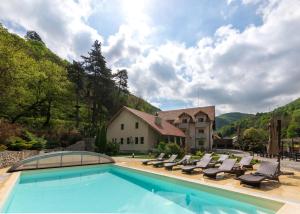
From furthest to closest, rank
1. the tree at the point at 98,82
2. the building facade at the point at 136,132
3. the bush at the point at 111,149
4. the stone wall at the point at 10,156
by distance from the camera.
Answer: the tree at the point at 98,82, the building facade at the point at 136,132, the bush at the point at 111,149, the stone wall at the point at 10,156

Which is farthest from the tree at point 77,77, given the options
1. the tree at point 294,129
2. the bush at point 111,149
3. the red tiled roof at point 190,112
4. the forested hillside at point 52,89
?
the tree at point 294,129

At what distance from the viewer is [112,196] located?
428 inches

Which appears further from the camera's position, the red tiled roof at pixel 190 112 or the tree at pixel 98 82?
the red tiled roof at pixel 190 112

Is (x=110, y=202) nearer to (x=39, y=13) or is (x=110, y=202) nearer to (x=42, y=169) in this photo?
(x=42, y=169)

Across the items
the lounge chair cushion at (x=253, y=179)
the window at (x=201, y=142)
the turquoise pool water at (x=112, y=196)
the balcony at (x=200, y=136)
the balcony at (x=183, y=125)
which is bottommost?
the turquoise pool water at (x=112, y=196)

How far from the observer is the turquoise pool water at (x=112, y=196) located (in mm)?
8688

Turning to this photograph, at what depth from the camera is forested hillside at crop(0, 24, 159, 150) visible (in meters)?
25.6

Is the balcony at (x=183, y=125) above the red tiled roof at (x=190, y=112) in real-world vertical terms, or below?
below

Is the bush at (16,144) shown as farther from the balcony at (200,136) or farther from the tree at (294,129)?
the tree at (294,129)

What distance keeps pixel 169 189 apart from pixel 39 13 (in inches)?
674

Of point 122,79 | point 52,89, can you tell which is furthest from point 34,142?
point 122,79

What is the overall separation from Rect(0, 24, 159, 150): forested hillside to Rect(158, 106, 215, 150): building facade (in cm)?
1284

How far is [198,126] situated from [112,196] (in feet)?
115

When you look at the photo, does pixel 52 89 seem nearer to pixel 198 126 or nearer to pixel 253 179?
pixel 198 126
